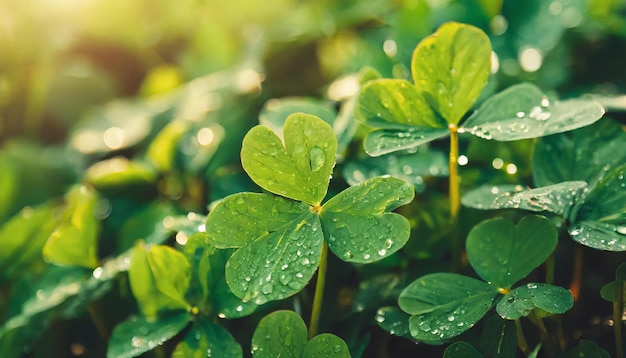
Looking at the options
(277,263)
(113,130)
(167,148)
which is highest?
(277,263)

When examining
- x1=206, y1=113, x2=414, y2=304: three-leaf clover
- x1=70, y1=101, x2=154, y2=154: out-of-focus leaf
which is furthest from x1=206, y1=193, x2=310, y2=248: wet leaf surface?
x1=70, y1=101, x2=154, y2=154: out-of-focus leaf

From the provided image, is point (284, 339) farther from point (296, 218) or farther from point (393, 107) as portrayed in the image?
point (393, 107)

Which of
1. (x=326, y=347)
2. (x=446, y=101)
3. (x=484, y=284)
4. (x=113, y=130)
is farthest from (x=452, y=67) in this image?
(x=113, y=130)

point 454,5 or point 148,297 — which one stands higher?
point 454,5

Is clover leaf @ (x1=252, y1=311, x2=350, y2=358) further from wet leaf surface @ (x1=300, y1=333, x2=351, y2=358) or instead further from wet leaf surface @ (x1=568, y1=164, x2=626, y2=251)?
wet leaf surface @ (x1=568, y1=164, x2=626, y2=251)

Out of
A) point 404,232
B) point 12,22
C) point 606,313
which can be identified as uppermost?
point 404,232

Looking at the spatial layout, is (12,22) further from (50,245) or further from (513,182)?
(513,182)

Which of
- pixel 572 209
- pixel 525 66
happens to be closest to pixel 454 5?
pixel 525 66
